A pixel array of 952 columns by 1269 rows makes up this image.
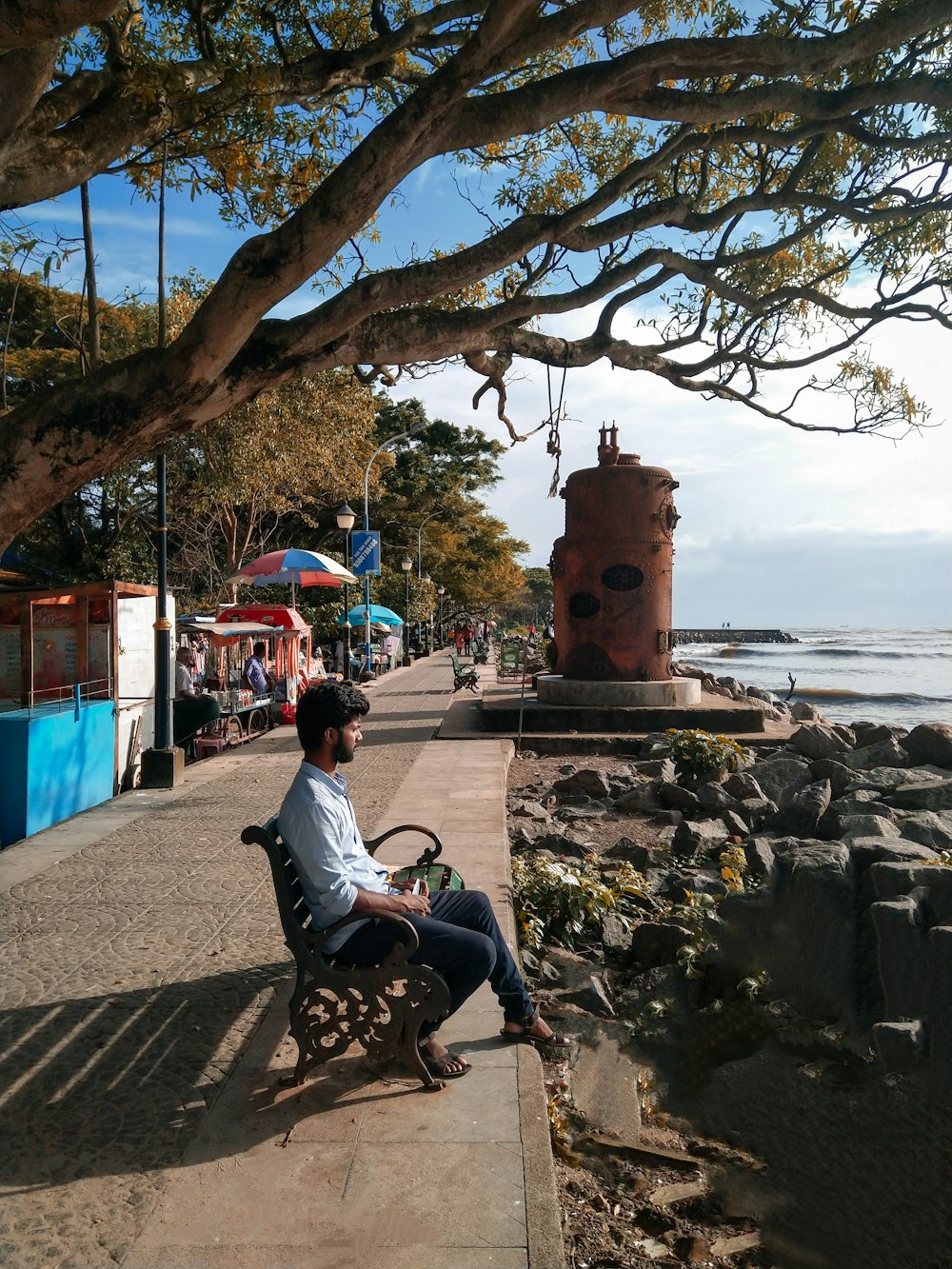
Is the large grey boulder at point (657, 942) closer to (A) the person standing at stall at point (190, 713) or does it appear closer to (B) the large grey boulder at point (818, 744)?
(B) the large grey boulder at point (818, 744)

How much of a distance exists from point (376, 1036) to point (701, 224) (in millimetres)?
6839

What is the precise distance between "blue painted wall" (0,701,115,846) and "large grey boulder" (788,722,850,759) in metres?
Result: 9.21

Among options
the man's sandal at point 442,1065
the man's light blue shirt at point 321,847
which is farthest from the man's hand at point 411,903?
the man's sandal at point 442,1065

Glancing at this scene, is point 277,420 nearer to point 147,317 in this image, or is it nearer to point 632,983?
point 147,317

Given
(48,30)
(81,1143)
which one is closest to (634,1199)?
(81,1143)

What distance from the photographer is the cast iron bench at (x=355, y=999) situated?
3.72m

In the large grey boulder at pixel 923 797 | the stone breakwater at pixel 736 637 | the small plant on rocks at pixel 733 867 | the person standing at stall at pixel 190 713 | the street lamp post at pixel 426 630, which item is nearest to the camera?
the small plant on rocks at pixel 733 867

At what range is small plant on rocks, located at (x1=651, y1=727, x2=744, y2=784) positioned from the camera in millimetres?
11672

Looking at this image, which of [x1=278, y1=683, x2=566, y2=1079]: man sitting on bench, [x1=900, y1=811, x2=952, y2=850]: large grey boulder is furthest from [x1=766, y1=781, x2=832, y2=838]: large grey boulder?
[x1=278, y1=683, x2=566, y2=1079]: man sitting on bench

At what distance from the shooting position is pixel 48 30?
13.0 feet

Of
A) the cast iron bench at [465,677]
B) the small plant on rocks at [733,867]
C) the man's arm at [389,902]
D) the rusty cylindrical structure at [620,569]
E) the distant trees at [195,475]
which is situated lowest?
the small plant on rocks at [733,867]

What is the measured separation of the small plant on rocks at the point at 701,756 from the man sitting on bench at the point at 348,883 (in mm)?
7920

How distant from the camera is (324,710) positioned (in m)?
3.92

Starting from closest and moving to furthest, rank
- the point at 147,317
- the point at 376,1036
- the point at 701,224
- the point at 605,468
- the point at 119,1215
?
the point at 119,1215
the point at 376,1036
the point at 701,224
the point at 605,468
the point at 147,317
